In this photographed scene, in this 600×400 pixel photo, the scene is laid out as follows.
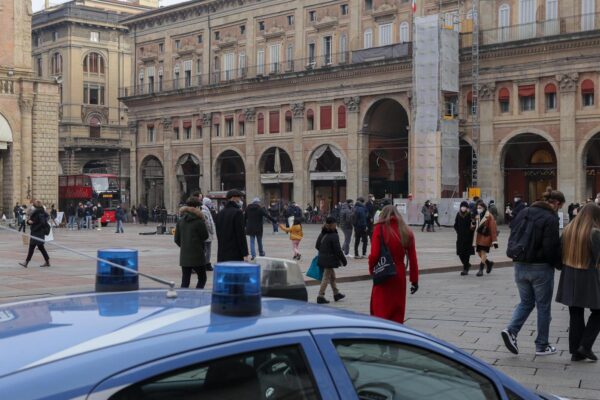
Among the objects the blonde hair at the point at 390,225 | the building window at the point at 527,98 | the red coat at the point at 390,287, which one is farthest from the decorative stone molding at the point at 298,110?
the red coat at the point at 390,287

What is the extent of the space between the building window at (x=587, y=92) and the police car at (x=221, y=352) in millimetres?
40834

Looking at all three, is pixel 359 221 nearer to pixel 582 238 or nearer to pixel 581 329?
pixel 581 329

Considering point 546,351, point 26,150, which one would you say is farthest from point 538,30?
point 546,351

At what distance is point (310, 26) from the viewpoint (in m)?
53.8

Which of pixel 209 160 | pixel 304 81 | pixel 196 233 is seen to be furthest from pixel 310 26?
pixel 196 233

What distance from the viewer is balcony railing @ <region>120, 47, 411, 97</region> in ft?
161

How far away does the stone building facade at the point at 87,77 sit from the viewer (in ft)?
239

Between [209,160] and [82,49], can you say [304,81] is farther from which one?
[82,49]

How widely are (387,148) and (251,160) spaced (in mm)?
10427

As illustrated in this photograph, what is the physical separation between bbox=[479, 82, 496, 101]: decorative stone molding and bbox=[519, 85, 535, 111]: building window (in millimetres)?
1570

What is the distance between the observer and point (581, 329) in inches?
325

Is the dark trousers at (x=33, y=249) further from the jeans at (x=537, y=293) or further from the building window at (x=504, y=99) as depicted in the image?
the building window at (x=504, y=99)

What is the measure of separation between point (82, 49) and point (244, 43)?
22500mm

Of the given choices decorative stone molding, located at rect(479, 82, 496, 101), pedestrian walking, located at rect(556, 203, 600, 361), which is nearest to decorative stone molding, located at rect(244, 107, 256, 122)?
decorative stone molding, located at rect(479, 82, 496, 101)
